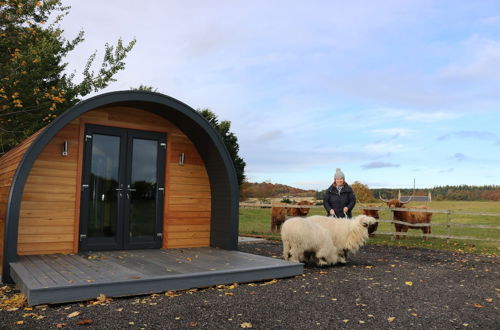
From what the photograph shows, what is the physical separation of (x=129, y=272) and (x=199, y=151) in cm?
352

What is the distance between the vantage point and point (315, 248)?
283 inches

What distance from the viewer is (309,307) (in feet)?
15.5

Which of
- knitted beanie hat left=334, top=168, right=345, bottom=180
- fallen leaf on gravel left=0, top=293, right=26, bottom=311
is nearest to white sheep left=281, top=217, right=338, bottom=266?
knitted beanie hat left=334, top=168, right=345, bottom=180

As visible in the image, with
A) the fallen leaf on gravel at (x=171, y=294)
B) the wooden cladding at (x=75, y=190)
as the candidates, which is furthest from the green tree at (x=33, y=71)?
the fallen leaf on gravel at (x=171, y=294)

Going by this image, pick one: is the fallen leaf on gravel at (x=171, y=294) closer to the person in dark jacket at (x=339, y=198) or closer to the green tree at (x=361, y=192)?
the person in dark jacket at (x=339, y=198)

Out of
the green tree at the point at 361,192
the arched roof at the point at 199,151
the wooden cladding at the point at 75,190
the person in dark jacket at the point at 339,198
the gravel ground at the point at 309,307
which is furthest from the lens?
the green tree at the point at 361,192

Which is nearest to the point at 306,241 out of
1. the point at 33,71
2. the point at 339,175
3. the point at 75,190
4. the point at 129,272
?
the point at 339,175

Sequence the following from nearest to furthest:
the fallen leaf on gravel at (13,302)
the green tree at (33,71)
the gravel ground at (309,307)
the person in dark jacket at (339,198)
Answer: the gravel ground at (309,307), the fallen leaf on gravel at (13,302), the person in dark jacket at (339,198), the green tree at (33,71)

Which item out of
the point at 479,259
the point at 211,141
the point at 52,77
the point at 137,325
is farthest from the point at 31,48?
the point at 479,259

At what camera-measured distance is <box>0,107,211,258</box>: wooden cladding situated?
6.90 m

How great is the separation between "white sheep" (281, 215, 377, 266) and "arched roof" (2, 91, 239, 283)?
140cm

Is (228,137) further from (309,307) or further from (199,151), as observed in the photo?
(309,307)

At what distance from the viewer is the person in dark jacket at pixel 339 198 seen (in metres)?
8.15

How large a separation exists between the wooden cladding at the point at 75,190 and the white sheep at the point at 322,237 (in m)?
2.18
